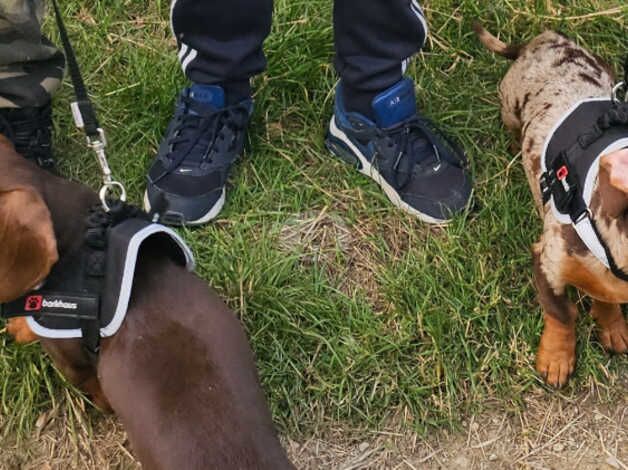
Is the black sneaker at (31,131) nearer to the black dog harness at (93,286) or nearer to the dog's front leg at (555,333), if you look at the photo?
the black dog harness at (93,286)

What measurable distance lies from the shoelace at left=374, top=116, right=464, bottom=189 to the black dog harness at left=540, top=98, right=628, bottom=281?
0.54 metres

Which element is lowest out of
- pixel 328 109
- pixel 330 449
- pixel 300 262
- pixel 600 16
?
pixel 330 449

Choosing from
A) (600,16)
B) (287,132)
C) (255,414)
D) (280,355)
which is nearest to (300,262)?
Answer: (280,355)

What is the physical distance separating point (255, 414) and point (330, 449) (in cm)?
69

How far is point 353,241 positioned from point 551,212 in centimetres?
75

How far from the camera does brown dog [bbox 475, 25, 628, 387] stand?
2.31m

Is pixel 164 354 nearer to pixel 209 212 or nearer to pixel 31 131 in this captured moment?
pixel 209 212

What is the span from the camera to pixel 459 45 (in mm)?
3541

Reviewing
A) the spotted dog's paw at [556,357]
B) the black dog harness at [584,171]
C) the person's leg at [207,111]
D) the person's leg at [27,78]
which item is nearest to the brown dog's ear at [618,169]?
the black dog harness at [584,171]

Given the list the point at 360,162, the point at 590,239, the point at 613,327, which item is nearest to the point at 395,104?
the point at 360,162

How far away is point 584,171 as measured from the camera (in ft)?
8.06

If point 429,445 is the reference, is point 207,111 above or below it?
above

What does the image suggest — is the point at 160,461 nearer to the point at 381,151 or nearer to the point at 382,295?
the point at 382,295

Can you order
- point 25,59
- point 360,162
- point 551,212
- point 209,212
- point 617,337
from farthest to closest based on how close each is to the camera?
1. point 360,162
2. point 209,212
3. point 25,59
4. point 617,337
5. point 551,212
